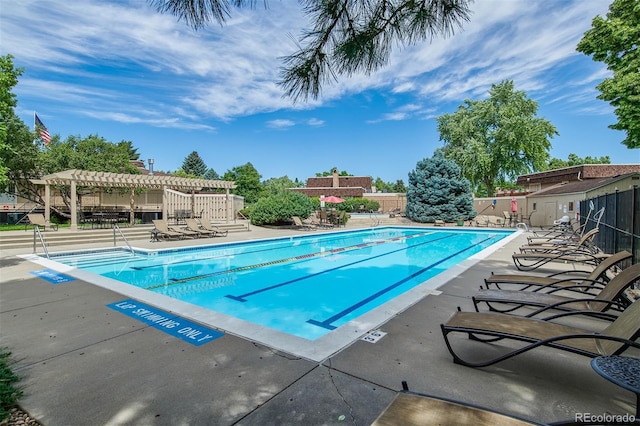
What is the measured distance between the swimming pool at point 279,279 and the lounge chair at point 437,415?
1.68 m

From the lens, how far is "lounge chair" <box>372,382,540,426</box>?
52.1 inches

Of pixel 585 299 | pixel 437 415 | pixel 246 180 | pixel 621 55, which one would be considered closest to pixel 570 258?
pixel 585 299

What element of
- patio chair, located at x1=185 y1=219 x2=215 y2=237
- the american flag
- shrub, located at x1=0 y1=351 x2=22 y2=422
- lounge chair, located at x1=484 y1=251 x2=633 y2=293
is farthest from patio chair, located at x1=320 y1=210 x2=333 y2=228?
the american flag

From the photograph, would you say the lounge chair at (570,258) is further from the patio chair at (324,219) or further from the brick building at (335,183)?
the brick building at (335,183)

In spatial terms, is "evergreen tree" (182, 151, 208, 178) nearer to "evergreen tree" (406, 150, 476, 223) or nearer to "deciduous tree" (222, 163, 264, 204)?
"deciduous tree" (222, 163, 264, 204)

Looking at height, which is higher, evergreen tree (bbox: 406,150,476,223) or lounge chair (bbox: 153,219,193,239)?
evergreen tree (bbox: 406,150,476,223)

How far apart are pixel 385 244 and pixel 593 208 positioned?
7.03m

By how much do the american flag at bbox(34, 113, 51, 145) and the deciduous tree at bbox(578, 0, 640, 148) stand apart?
26984mm

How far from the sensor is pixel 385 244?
1370 centimetres

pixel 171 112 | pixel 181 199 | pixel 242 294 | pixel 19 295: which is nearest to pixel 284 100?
pixel 242 294

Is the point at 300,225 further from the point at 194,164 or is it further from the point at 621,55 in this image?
the point at 194,164

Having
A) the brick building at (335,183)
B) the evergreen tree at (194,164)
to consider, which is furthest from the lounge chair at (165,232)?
the evergreen tree at (194,164)

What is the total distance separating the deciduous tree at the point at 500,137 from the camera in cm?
2548

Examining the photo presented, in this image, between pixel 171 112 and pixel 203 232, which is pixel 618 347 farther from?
pixel 171 112
